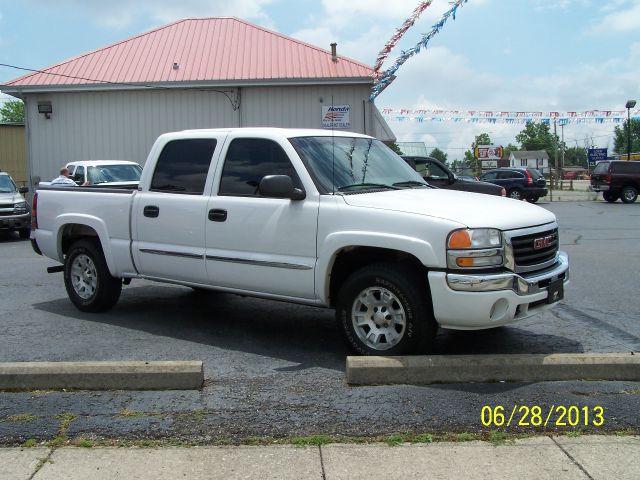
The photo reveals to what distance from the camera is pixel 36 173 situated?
23125 mm

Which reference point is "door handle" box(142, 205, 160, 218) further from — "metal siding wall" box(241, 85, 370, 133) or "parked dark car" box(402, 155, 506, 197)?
"metal siding wall" box(241, 85, 370, 133)

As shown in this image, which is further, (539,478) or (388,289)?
(388,289)

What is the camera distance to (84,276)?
7.18 m

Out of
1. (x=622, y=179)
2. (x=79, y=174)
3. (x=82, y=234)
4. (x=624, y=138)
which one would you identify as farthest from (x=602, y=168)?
(x=624, y=138)

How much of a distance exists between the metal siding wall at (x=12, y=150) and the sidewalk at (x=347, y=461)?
122ft

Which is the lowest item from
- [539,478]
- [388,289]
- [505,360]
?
[539,478]

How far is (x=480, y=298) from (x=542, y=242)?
2.86 feet

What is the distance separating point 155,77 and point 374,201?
19007 mm

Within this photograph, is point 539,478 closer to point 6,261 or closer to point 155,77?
point 6,261

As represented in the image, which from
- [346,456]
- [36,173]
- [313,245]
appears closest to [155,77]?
[36,173]

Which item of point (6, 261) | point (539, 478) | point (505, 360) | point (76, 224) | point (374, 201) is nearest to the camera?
point (539, 478)

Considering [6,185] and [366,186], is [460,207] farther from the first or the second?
[6,185]

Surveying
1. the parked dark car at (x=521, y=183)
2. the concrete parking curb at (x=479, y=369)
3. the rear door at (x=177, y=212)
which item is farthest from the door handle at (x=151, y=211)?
the parked dark car at (x=521, y=183)

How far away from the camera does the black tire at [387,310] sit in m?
4.94
